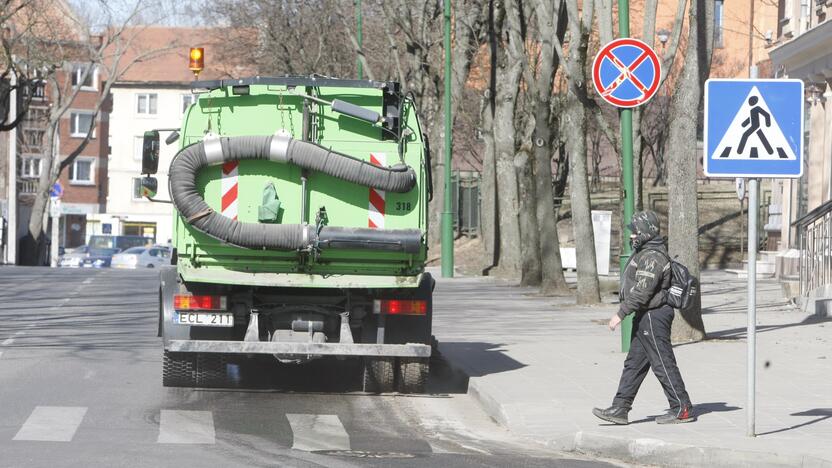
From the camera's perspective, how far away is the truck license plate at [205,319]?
13.0m

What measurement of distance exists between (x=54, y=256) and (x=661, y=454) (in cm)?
6049

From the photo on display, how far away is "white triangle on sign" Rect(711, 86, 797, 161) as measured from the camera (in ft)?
33.9

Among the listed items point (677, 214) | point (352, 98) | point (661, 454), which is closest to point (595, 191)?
point (677, 214)

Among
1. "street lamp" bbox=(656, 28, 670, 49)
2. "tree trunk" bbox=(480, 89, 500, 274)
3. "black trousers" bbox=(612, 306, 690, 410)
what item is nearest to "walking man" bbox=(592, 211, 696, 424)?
"black trousers" bbox=(612, 306, 690, 410)

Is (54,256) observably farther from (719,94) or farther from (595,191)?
(719,94)

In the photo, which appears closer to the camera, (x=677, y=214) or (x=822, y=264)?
(x=677, y=214)

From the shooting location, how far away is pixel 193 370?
1352 centimetres

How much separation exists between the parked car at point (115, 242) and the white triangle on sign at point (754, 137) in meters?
63.8

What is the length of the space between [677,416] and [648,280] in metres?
1.07

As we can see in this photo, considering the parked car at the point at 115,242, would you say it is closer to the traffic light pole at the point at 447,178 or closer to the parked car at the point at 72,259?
the parked car at the point at 72,259

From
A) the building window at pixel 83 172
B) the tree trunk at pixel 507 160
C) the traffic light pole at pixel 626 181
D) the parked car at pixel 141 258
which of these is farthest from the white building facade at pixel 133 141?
the traffic light pole at pixel 626 181

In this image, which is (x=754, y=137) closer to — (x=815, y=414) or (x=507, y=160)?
(x=815, y=414)

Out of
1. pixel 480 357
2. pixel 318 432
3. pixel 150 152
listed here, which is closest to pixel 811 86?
pixel 480 357

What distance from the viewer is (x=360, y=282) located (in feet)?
42.6
